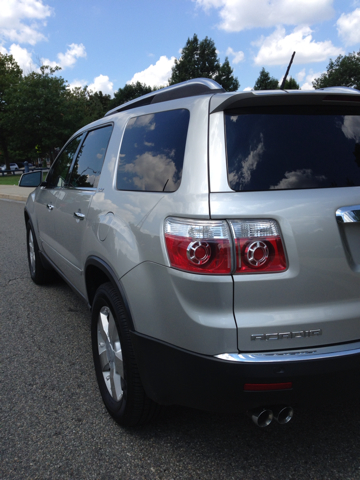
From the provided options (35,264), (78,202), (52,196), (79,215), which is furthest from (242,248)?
(35,264)

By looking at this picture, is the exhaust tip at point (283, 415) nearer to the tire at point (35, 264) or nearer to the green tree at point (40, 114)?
the tire at point (35, 264)

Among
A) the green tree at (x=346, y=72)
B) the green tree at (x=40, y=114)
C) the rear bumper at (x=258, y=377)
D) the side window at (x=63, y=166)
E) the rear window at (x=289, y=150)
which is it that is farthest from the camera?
the green tree at (x=346, y=72)

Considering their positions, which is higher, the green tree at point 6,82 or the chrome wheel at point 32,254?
the green tree at point 6,82

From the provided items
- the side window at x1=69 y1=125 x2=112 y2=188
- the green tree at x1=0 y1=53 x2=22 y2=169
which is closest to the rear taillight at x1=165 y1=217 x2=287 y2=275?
A: the side window at x1=69 y1=125 x2=112 y2=188

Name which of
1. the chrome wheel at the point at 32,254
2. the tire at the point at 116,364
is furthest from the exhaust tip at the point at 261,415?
the chrome wheel at the point at 32,254

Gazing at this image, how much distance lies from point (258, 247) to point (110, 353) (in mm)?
1317

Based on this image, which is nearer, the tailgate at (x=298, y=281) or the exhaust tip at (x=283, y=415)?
the tailgate at (x=298, y=281)

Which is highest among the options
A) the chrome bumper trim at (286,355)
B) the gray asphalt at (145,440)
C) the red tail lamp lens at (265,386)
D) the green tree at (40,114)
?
the green tree at (40,114)

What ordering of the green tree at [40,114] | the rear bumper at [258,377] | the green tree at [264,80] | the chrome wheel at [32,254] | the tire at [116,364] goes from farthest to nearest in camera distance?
the green tree at [264,80], the green tree at [40,114], the chrome wheel at [32,254], the tire at [116,364], the rear bumper at [258,377]

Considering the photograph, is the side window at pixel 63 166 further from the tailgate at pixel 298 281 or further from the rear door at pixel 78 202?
the tailgate at pixel 298 281

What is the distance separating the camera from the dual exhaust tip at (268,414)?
1897mm

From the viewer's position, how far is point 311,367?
5.73ft

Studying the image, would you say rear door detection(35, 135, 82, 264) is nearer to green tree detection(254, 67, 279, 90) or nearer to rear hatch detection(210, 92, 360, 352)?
rear hatch detection(210, 92, 360, 352)

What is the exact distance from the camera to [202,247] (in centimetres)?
179
